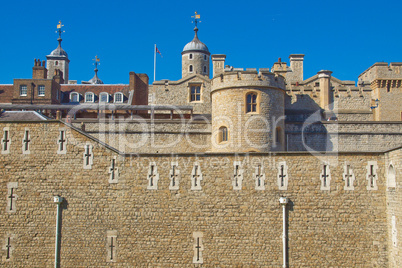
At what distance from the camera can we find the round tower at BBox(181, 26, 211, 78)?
5066cm

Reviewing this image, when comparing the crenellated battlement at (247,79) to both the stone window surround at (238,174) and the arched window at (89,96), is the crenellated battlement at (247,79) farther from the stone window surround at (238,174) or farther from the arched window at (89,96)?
the arched window at (89,96)

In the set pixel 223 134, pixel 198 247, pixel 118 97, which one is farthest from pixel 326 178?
pixel 118 97

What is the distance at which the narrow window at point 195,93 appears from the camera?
1469 inches

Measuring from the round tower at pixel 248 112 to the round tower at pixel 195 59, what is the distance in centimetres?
2361

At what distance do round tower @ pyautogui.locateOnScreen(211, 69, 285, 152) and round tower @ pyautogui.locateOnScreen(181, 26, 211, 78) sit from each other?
23609 millimetres

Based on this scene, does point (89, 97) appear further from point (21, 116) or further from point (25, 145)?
point (25, 145)

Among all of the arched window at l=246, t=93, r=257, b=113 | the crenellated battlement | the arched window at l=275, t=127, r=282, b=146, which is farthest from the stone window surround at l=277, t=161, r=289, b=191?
the crenellated battlement

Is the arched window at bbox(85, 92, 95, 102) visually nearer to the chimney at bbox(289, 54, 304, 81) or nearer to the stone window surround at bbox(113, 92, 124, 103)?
the stone window surround at bbox(113, 92, 124, 103)

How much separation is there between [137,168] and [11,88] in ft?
89.0

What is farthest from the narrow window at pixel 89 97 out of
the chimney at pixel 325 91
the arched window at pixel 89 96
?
the chimney at pixel 325 91

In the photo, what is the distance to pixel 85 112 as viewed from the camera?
117ft

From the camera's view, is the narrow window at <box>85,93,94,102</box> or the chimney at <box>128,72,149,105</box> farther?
the narrow window at <box>85,93,94,102</box>

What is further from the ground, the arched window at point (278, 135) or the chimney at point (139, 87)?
the chimney at point (139, 87)

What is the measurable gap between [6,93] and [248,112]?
2579cm
